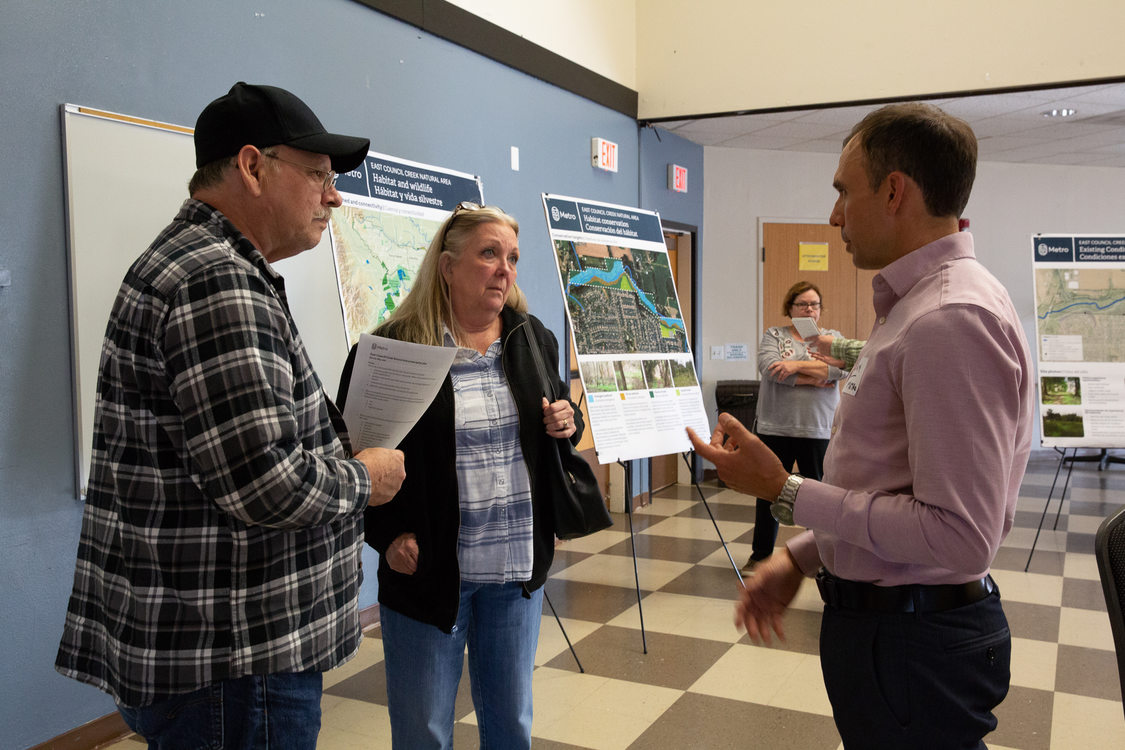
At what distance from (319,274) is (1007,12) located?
4.57 meters

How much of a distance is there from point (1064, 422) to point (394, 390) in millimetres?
5300

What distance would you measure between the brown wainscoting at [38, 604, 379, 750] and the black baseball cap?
1.82m

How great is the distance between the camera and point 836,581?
1376 millimetres

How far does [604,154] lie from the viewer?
5930 mm

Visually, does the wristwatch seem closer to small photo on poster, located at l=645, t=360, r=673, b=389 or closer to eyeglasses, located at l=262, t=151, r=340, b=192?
eyeglasses, located at l=262, t=151, r=340, b=192

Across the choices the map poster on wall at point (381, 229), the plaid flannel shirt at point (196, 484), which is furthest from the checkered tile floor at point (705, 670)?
the plaid flannel shirt at point (196, 484)

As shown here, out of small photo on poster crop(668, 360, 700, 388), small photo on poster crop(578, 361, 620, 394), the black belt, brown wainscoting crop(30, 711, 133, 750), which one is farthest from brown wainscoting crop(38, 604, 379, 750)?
small photo on poster crop(668, 360, 700, 388)

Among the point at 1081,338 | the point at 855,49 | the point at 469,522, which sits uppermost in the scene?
the point at 855,49

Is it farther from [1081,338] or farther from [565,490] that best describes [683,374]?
[1081,338]

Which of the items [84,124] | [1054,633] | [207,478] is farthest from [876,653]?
[1054,633]

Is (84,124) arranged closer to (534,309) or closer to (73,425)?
(73,425)

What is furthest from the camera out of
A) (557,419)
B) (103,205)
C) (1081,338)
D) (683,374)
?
(1081,338)

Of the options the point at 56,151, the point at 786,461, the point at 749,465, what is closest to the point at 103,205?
the point at 56,151

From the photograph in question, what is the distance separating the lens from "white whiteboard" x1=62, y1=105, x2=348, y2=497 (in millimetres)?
2680
